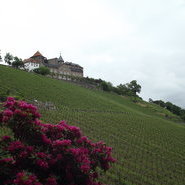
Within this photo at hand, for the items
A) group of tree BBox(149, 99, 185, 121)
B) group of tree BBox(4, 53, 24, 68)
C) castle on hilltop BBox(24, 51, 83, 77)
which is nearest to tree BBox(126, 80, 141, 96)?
group of tree BBox(149, 99, 185, 121)

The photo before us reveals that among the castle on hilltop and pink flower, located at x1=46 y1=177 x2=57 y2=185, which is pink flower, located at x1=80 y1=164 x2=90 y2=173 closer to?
pink flower, located at x1=46 y1=177 x2=57 y2=185

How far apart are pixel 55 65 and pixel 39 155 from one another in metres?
96.2

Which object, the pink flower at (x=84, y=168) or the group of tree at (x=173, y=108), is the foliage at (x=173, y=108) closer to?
the group of tree at (x=173, y=108)

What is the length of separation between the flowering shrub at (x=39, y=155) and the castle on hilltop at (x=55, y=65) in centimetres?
8344

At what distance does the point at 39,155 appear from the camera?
5.27 m

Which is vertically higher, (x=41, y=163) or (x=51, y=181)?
(x=41, y=163)

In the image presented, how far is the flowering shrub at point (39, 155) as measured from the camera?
5.05 meters

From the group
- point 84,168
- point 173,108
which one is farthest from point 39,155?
point 173,108

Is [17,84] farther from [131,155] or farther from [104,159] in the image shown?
→ [104,159]

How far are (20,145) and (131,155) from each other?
14.2 meters

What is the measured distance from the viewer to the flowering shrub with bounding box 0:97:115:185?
505 centimetres

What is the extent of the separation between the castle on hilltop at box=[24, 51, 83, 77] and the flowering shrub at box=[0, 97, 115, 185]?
8344 cm

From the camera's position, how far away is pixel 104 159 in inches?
254

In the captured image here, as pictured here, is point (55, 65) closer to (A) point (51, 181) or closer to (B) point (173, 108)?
(B) point (173, 108)
